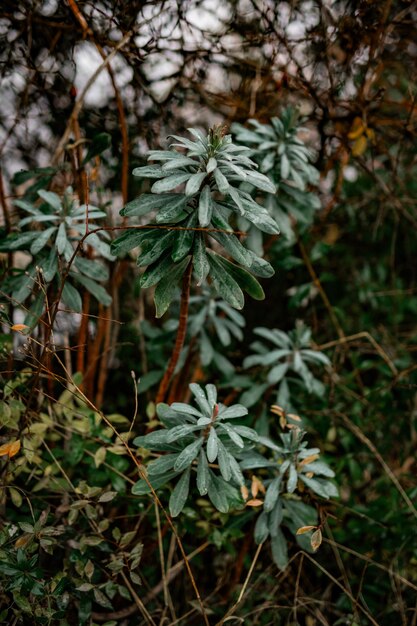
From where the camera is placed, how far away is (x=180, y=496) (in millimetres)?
1353

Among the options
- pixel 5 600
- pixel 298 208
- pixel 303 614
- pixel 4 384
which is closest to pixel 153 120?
pixel 298 208

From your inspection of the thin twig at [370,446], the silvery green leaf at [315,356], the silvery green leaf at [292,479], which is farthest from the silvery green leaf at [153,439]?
the thin twig at [370,446]

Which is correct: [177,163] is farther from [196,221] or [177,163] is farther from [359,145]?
[359,145]

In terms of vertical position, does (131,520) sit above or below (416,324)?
below

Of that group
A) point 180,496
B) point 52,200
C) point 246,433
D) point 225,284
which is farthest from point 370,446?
point 52,200

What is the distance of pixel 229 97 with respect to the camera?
83.3 inches

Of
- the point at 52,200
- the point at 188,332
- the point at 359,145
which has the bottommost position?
the point at 188,332

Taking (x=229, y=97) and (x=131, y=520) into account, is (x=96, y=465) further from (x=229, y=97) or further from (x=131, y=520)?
(x=229, y=97)

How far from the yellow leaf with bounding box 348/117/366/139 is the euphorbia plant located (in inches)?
35.4

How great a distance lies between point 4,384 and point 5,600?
0.56 metres

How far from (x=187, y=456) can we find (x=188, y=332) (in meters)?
0.76

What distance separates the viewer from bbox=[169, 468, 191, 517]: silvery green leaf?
1325 mm

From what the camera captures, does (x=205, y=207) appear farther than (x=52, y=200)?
No

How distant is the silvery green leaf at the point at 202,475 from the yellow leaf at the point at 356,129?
137 centimetres
